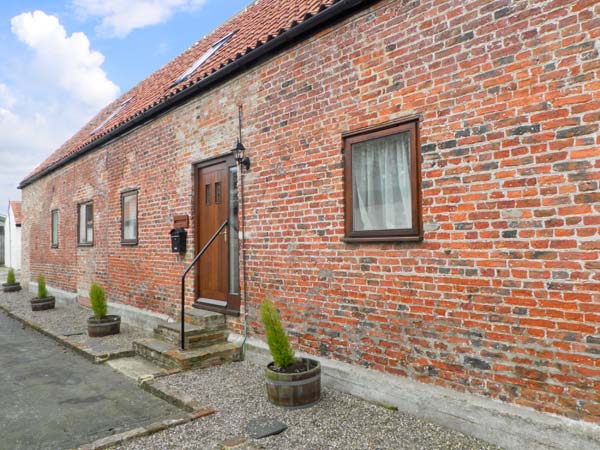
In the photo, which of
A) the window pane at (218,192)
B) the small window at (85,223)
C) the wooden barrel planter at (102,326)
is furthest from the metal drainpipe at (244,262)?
the small window at (85,223)

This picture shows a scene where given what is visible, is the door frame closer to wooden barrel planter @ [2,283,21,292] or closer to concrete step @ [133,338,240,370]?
concrete step @ [133,338,240,370]

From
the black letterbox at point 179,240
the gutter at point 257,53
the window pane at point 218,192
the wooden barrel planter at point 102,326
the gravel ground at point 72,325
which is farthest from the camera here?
the wooden barrel planter at point 102,326

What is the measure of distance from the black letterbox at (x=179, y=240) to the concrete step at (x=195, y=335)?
1325mm

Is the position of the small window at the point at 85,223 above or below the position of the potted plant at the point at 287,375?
above

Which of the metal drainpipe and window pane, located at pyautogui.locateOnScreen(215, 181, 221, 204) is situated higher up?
window pane, located at pyautogui.locateOnScreen(215, 181, 221, 204)

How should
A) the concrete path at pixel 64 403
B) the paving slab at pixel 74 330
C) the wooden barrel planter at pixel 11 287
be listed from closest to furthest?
the concrete path at pixel 64 403 → the paving slab at pixel 74 330 → the wooden barrel planter at pixel 11 287

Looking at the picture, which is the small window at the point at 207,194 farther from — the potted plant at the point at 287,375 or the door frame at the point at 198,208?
the potted plant at the point at 287,375

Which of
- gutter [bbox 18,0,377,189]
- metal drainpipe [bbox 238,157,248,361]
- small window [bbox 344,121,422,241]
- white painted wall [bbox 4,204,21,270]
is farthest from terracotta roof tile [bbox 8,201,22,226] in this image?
small window [bbox 344,121,422,241]

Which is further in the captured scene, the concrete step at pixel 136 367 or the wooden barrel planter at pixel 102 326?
the wooden barrel planter at pixel 102 326

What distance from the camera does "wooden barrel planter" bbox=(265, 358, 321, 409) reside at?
13.5 feet

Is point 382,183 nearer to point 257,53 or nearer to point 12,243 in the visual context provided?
point 257,53

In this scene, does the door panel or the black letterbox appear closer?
the door panel

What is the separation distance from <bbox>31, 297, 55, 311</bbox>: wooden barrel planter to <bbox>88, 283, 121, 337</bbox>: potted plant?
417cm

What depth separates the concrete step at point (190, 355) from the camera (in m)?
5.45
